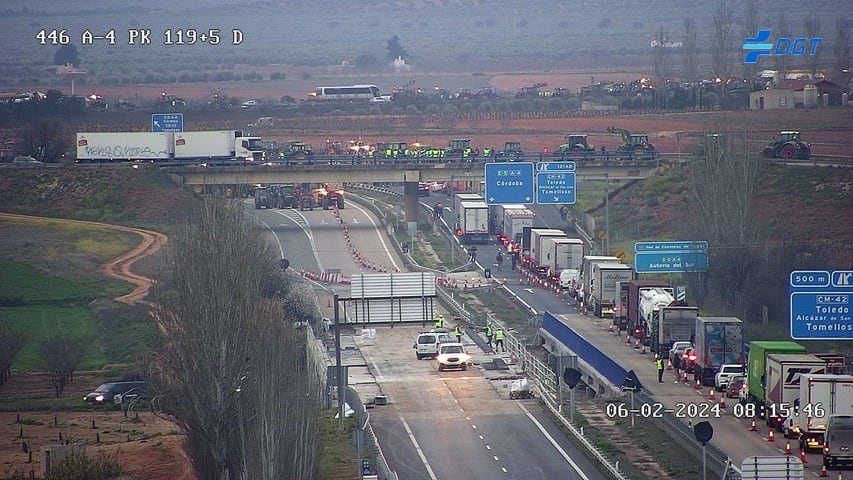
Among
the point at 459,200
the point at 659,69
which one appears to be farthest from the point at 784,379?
the point at 659,69

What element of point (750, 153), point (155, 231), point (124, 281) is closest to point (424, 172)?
point (155, 231)

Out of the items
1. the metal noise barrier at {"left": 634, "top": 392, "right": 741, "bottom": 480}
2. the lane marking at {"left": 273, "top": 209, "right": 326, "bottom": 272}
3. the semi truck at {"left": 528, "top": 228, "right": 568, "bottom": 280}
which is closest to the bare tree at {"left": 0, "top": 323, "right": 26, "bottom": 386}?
the lane marking at {"left": 273, "top": 209, "right": 326, "bottom": 272}

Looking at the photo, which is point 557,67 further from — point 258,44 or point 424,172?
point 424,172

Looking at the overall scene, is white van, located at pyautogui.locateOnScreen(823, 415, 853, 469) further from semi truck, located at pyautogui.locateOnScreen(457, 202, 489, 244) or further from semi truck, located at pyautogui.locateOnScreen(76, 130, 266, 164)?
semi truck, located at pyautogui.locateOnScreen(76, 130, 266, 164)

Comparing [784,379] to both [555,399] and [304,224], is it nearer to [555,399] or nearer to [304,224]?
[555,399]

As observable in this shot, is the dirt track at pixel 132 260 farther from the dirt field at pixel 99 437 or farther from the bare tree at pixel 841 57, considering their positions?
the bare tree at pixel 841 57

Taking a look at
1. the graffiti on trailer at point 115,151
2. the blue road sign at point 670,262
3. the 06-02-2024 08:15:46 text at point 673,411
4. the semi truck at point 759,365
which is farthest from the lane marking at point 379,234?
the semi truck at point 759,365
